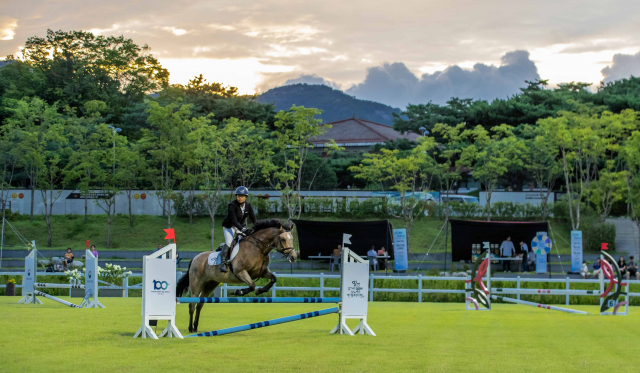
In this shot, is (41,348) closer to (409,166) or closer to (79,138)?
(409,166)

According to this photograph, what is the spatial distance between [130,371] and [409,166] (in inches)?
1216

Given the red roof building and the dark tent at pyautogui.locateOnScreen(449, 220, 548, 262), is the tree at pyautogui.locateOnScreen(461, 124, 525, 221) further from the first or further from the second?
the red roof building

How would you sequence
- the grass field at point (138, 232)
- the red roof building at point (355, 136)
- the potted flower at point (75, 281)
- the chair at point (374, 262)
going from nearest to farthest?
the potted flower at point (75, 281) → the chair at point (374, 262) → the grass field at point (138, 232) → the red roof building at point (355, 136)

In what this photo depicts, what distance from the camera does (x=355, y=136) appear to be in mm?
66500

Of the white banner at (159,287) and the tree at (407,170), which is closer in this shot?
the white banner at (159,287)

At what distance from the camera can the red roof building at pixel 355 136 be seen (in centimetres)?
6247

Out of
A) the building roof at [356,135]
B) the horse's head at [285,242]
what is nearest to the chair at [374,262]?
the horse's head at [285,242]

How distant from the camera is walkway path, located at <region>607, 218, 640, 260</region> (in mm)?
35284

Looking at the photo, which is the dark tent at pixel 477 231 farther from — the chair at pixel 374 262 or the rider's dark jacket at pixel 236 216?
the rider's dark jacket at pixel 236 216

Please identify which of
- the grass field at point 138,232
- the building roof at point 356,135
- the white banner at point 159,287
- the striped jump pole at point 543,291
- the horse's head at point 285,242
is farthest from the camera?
the building roof at point 356,135

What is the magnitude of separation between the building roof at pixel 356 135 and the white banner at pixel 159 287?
50.9 metres

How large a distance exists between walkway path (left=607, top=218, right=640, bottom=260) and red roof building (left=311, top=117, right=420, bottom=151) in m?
22.4

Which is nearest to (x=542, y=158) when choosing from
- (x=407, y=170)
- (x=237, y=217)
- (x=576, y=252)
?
(x=407, y=170)

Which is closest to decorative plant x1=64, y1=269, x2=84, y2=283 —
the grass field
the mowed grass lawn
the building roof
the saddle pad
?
the mowed grass lawn
